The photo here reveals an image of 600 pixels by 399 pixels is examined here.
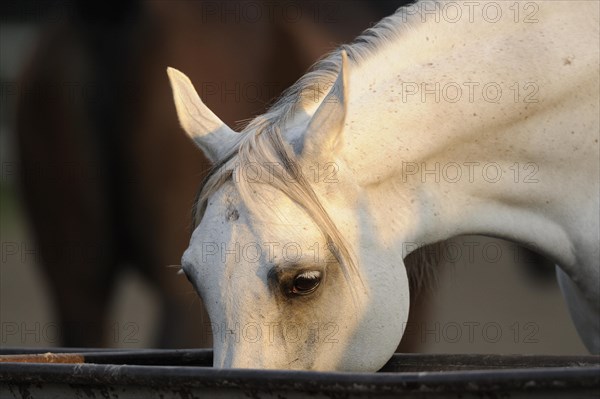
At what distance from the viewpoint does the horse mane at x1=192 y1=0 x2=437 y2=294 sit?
1.91 meters

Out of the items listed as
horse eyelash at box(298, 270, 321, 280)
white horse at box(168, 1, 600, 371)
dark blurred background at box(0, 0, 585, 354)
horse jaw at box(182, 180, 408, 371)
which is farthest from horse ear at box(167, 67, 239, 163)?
dark blurred background at box(0, 0, 585, 354)

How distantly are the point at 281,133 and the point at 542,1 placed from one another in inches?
27.9

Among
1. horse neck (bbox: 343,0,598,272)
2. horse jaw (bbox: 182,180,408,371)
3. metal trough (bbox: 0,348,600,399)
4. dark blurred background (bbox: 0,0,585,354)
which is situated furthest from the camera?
dark blurred background (bbox: 0,0,585,354)

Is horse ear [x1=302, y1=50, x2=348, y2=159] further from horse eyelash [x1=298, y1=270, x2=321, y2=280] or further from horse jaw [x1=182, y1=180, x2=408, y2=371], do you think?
horse eyelash [x1=298, y1=270, x2=321, y2=280]

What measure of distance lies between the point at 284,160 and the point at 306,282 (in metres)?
0.23

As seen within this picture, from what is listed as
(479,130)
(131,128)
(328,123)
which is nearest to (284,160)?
(328,123)

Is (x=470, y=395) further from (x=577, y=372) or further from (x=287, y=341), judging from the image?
(x=287, y=341)

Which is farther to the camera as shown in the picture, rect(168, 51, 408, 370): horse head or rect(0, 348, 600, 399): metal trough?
rect(168, 51, 408, 370): horse head

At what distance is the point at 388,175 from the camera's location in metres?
2.08

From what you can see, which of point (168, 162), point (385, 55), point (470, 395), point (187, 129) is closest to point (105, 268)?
point (168, 162)

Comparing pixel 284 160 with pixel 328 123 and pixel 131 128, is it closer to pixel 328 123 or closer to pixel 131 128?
pixel 328 123

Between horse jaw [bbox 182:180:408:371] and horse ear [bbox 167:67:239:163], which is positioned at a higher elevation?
horse ear [bbox 167:67:239:163]

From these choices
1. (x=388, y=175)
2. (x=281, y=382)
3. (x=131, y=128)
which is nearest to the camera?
(x=281, y=382)

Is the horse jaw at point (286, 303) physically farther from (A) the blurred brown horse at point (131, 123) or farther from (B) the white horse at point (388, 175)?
(A) the blurred brown horse at point (131, 123)
